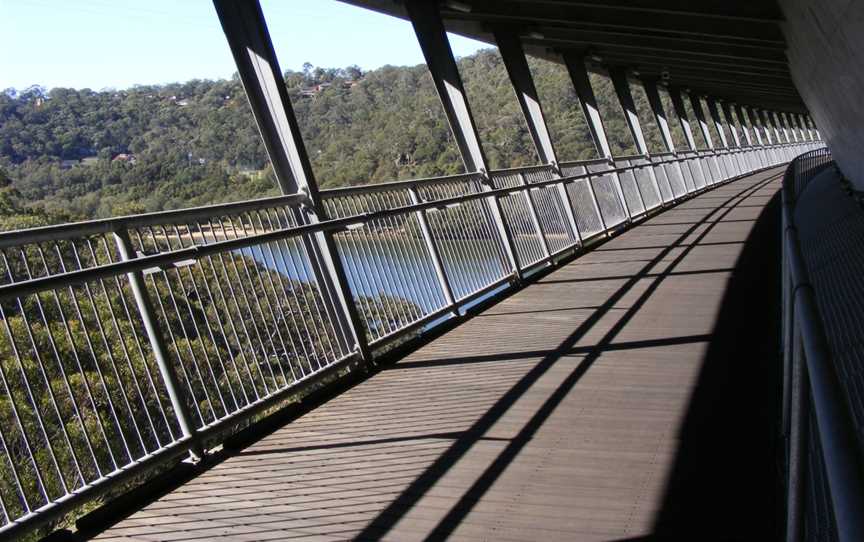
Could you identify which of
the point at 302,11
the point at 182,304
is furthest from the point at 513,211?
the point at 182,304

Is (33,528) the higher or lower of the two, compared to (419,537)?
higher

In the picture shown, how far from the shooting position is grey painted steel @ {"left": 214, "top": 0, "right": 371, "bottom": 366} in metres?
6.88

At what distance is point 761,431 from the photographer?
4406mm

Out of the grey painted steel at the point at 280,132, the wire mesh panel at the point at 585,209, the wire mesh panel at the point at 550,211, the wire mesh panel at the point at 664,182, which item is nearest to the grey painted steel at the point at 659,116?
the wire mesh panel at the point at 664,182

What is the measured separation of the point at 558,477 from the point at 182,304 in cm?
263

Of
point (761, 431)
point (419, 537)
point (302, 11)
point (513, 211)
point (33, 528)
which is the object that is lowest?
point (761, 431)

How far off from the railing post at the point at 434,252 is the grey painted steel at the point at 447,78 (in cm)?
298

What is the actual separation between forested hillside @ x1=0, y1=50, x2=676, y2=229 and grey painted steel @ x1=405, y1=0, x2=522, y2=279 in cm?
177

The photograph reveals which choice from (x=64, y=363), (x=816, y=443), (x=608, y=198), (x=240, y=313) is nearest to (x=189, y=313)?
(x=240, y=313)

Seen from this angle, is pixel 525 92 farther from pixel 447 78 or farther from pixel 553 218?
pixel 447 78

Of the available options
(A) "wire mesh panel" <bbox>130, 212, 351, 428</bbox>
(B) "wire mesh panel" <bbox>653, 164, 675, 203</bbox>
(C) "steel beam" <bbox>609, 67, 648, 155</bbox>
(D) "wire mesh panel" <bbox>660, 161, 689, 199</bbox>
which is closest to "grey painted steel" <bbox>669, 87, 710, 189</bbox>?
(D) "wire mesh panel" <bbox>660, 161, 689, 199</bbox>

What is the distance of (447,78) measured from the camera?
11.7 m

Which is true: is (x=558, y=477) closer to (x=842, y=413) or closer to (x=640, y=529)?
(x=640, y=529)

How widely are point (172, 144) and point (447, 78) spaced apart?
14.2ft
